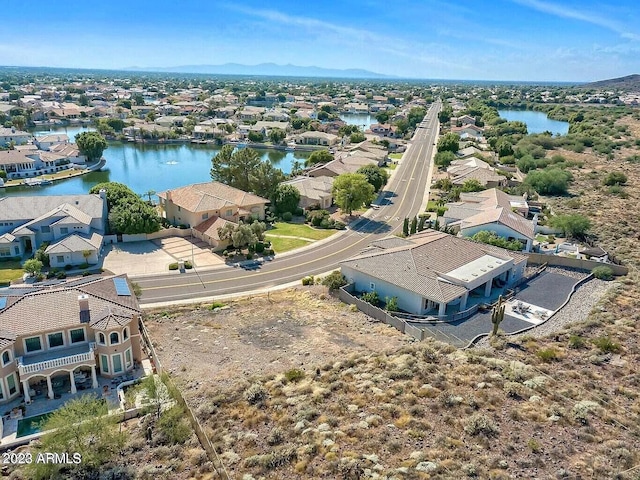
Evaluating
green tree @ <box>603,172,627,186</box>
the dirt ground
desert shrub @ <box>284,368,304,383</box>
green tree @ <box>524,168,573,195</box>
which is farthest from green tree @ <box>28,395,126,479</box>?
green tree @ <box>603,172,627,186</box>

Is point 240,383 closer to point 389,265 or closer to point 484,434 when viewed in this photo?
point 484,434

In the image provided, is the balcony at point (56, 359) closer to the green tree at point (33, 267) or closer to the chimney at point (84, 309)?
the chimney at point (84, 309)

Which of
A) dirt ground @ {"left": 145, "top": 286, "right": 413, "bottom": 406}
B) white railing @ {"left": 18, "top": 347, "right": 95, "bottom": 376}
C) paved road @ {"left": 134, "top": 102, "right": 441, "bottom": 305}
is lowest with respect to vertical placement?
paved road @ {"left": 134, "top": 102, "right": 441, "bottom": 305}

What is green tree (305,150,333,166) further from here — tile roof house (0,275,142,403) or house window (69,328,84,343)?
house window (69,328,84,343)

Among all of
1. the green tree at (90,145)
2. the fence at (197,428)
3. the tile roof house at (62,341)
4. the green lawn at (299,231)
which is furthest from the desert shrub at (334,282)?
the green tree at (90,145)

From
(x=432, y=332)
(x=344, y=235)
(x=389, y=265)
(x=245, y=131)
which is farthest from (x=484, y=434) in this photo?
(x=245, y=131)

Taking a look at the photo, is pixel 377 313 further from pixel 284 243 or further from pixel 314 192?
pixel 314 192
